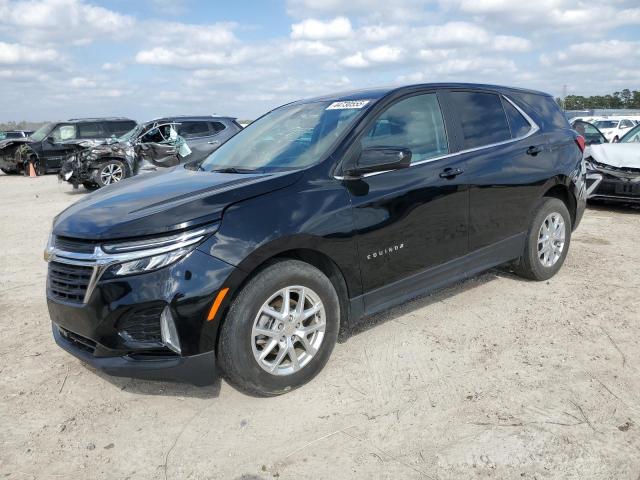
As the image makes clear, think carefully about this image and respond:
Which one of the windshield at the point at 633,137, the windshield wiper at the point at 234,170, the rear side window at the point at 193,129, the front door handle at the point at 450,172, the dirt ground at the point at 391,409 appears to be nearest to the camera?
the dirt ground at the point at 391,409

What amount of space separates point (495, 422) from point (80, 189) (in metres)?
13.5

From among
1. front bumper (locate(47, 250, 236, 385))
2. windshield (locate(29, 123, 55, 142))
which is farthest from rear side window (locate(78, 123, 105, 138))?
front bumper (locate(47, 250, 236, 385))

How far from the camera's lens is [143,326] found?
2.75m

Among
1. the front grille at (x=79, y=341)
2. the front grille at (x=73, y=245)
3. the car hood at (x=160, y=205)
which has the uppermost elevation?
the car hood at (x=160, y=205)

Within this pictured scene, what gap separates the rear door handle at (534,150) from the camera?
4.54 meters

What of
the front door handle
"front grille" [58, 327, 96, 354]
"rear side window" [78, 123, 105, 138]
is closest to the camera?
"front grille" [58, 327, 96, 354]

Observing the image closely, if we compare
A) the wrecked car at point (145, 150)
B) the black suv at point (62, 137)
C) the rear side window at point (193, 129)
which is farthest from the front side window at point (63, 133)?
the rear side window at point (193, 129)

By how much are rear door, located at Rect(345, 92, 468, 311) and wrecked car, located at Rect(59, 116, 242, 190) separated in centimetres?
872

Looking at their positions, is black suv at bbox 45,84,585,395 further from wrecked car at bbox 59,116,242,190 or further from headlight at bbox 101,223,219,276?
wrecked car at bbox 59,116,242,190

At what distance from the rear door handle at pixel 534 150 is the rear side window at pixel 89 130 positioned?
50.7 feet

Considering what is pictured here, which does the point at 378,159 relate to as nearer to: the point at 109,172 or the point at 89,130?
the point at 109,172

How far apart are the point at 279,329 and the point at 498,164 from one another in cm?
232

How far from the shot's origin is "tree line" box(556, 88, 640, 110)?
75688 mm

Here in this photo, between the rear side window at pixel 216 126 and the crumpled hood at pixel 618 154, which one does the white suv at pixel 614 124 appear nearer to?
the crumpled hood at pixel 618 154
